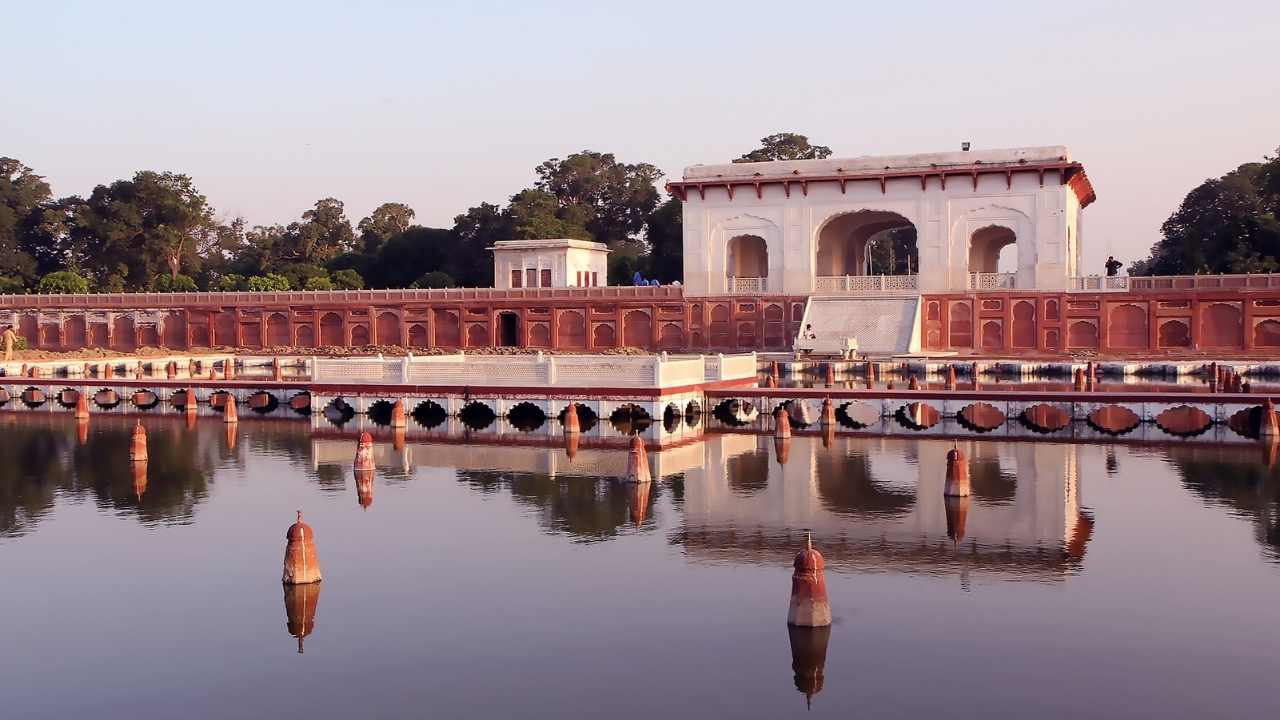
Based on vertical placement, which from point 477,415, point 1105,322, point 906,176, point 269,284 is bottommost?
point 477,415

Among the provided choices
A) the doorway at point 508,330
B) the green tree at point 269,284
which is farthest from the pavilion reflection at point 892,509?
the green tree at point 269,284

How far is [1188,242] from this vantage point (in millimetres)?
73312

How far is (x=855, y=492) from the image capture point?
21.2 m

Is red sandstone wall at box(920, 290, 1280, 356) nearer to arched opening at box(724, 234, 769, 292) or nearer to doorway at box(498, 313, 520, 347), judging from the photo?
arched opening at box(724, 234, 769, 292)

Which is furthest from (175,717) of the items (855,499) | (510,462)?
(510,462)

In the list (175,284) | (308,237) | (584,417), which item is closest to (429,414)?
→ (584,417)

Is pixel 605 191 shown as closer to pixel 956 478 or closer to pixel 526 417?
pixel 526 417

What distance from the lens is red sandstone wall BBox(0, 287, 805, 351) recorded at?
56.6m

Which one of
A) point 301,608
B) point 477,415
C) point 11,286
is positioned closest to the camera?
point 301,608

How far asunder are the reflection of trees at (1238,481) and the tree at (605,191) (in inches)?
2663

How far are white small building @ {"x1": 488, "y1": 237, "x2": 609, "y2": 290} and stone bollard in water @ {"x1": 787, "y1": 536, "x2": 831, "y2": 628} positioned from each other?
166 feet

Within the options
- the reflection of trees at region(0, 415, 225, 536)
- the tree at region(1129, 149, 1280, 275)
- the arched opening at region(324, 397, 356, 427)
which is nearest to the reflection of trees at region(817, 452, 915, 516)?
the reflection of trees at region(0, 415, 225, 536)

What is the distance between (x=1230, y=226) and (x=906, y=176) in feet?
80.0

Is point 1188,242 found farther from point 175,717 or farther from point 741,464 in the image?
point 175,717
